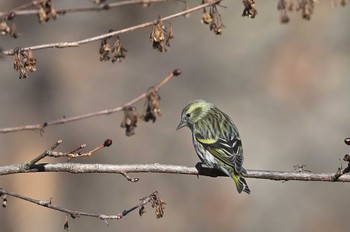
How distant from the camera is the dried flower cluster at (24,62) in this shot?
510cm

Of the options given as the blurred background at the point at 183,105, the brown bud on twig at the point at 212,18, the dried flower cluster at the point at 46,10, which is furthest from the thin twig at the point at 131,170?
the blurred background at the point at 183,105

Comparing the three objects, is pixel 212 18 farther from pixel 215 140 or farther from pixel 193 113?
pixel 193 113

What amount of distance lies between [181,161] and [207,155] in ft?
31.0

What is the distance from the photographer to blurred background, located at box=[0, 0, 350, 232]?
1697 cm

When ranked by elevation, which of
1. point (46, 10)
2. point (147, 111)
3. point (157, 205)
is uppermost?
point (46, 10)

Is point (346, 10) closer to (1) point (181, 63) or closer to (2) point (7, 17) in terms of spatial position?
(1) point (181, 63)

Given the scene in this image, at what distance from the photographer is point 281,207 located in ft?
57.0

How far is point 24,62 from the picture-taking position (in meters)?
5.14

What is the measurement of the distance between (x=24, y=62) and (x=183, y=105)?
1298 centimetres

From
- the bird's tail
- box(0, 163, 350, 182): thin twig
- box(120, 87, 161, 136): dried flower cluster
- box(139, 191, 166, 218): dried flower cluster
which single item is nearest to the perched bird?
the bird's tail

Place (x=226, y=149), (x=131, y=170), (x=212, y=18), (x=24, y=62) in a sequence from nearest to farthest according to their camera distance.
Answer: (x=24, y=62)
(x=212, y=18)
(x=131, y=170)
(x=226, y=149)

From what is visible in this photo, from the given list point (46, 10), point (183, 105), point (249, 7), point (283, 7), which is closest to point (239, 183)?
point (283, 7)

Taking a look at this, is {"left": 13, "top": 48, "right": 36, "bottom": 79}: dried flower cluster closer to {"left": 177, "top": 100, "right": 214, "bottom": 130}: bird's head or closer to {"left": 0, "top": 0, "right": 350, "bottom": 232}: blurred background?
{"left": 177, "top": 100, "right": 214, "bottom": 130}: bird's head

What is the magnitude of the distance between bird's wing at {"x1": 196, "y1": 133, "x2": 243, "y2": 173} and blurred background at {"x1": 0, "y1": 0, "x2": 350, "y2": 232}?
7.22 metres
